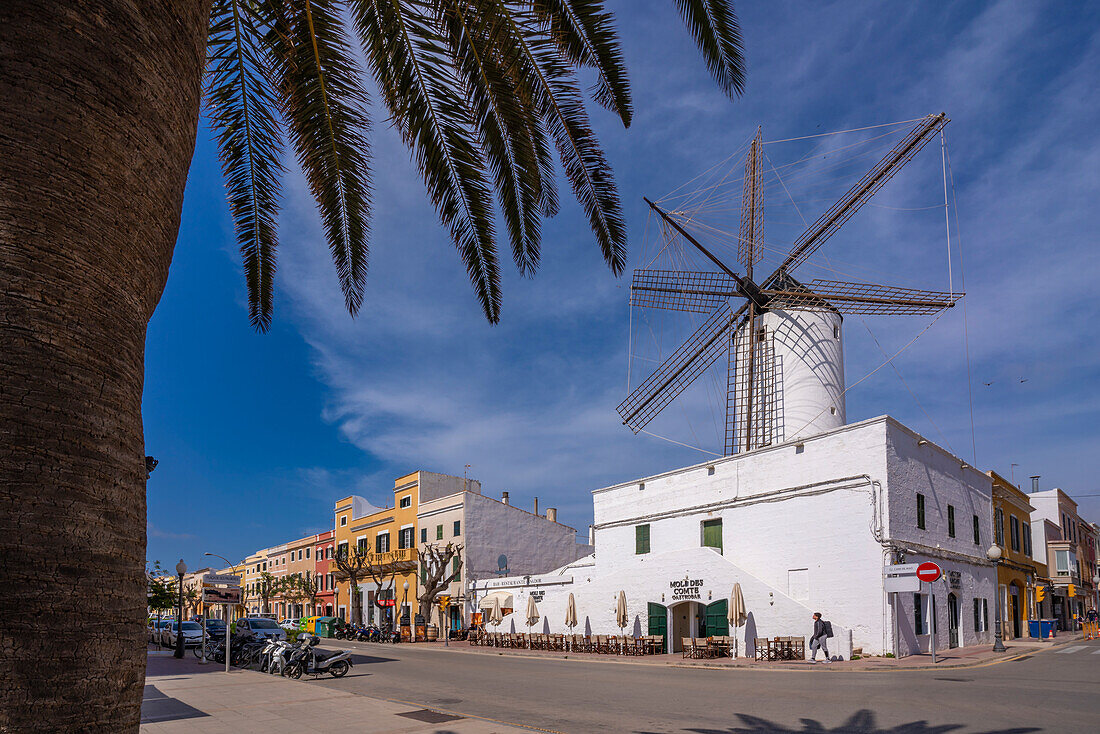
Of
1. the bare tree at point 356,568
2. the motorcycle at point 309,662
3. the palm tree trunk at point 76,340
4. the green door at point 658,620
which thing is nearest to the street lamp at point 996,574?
the green door at point 658,620

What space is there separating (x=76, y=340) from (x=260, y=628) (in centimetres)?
3710

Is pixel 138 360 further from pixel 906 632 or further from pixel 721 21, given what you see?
pixel 906 632

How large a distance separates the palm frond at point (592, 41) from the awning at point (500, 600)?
35566 millimetres

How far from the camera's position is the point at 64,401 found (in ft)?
9.14

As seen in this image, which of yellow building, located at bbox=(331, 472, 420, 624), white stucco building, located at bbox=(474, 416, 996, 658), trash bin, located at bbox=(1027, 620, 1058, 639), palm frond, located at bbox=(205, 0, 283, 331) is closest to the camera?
palm frond, located at bbox=(205, 0, 283, 331)

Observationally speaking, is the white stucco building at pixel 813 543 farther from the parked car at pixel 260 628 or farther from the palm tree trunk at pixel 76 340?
the palm tree trunk at pixel 76 340

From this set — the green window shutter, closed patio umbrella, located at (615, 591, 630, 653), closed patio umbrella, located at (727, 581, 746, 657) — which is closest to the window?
the green window shutter

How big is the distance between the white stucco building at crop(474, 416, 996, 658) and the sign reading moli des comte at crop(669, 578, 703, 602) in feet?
0.18

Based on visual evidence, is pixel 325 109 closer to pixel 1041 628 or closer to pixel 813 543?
pixel 813 543

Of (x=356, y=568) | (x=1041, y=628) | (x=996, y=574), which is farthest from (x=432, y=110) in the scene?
(x=356, y=568)

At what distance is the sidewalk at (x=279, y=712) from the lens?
37.1 ft

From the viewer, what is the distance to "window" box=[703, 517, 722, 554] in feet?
99.4

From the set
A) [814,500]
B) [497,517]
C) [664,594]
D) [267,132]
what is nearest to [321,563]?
[497,517]

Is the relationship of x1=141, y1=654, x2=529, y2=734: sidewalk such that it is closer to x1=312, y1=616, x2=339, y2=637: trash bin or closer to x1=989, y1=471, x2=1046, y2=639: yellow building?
x1=989, y1=471, x2=1046, y2=639: yellow building
